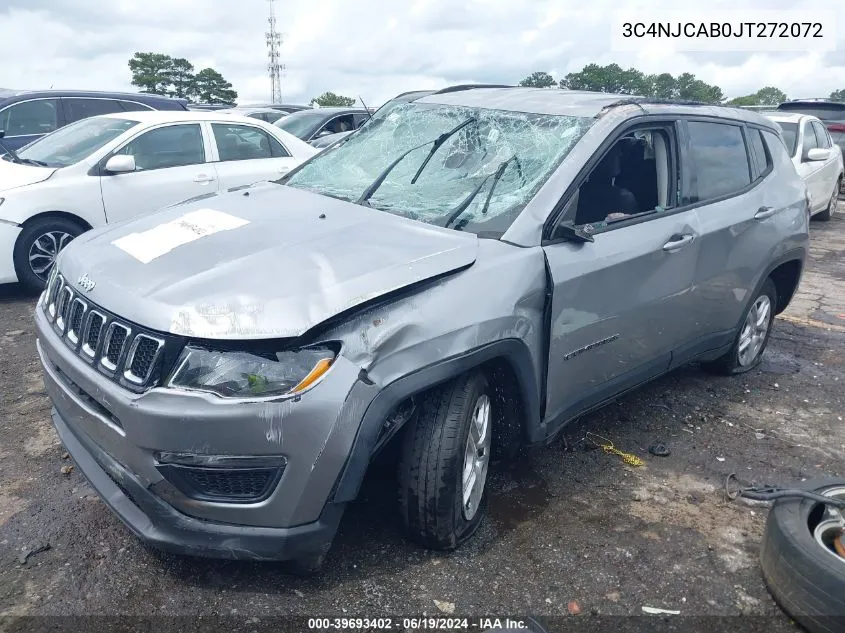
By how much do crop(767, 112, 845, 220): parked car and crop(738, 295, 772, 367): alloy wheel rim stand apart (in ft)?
15.5

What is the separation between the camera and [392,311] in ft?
8.36

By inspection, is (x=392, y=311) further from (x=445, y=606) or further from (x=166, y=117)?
(x=166, y=117)

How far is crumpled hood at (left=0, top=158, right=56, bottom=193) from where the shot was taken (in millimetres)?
6277

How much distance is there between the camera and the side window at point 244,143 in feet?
24.3

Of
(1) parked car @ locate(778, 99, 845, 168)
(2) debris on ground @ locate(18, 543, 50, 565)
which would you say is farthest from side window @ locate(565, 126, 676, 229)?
(1) parked car @ locate(778, 99, 845, 168)

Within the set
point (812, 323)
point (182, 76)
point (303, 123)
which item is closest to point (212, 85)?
point (182, 76)

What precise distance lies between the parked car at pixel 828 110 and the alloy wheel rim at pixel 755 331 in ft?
32.2

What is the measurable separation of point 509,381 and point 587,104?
1.48 m

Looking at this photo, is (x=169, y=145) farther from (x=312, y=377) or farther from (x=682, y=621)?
(x=682, y=621)

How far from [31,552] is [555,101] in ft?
9.97

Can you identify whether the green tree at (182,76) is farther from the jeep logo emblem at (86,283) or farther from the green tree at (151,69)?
the jeep logo emblem at (86,283)

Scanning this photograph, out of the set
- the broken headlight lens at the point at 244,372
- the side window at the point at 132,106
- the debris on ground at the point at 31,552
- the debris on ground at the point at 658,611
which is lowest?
the debris on ground at the point at 658,611

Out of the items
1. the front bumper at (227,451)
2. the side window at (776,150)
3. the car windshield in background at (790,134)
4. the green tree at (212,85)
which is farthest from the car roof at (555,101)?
the green tree at (212,85)

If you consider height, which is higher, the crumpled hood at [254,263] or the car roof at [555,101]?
the car roof at [555,101]
